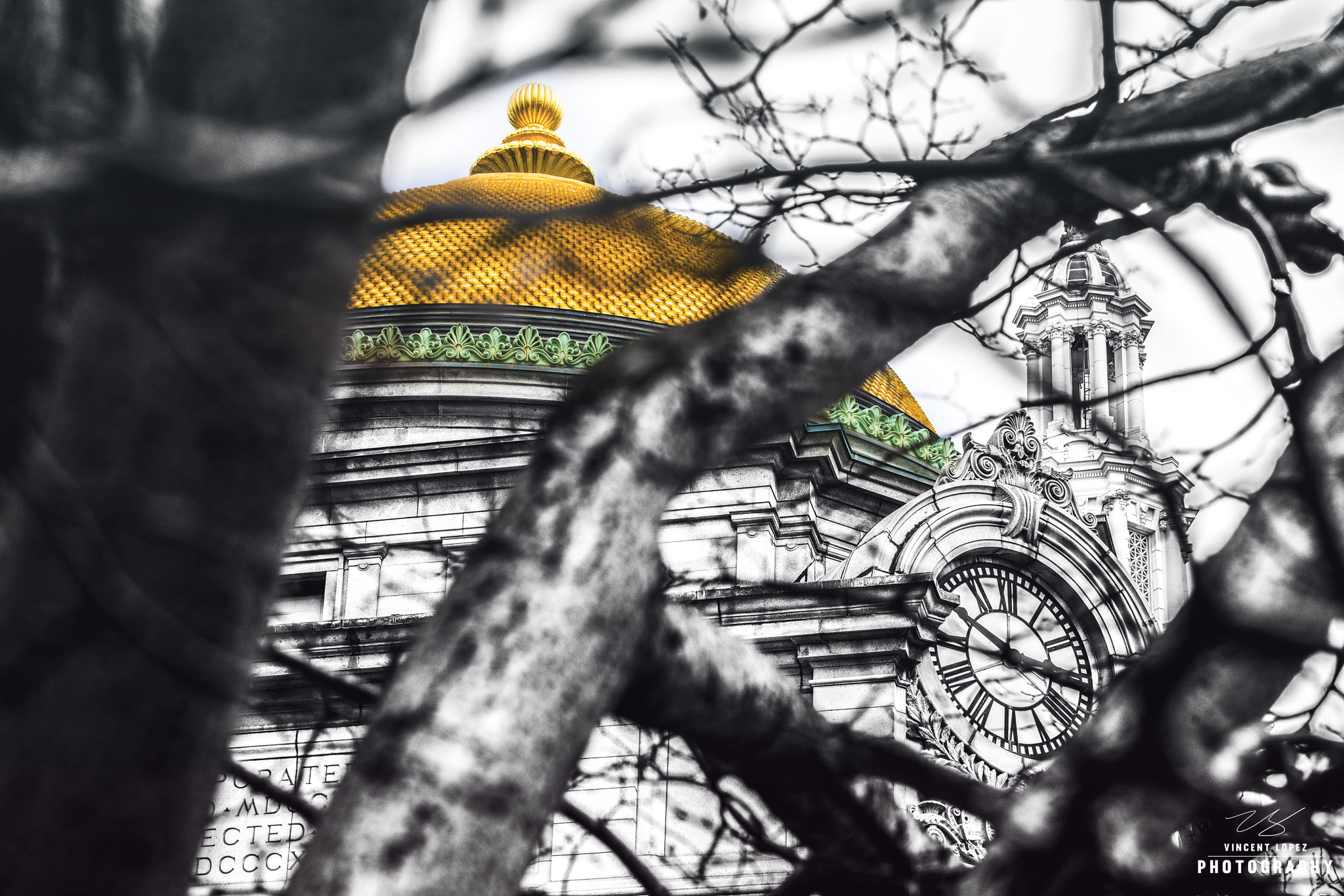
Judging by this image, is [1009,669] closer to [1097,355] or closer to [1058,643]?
[1058,643]

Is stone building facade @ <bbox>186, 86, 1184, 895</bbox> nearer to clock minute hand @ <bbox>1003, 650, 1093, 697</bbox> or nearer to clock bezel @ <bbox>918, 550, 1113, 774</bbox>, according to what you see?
clock bezel @ <bbox>918, 550, 1113, 774</bbox>

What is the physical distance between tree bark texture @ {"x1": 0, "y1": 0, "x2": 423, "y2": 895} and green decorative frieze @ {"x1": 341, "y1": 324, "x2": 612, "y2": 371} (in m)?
22.2

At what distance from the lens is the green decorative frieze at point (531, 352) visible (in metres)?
25.3

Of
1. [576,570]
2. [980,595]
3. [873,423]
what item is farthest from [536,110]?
[576,570]

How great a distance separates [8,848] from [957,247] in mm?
2471

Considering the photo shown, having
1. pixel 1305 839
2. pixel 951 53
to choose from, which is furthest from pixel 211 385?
pixel 951 53

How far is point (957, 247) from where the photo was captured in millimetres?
3859

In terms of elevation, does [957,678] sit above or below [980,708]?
above

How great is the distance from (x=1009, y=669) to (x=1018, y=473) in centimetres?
359

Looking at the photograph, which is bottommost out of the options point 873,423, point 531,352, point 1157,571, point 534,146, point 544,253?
point 544,253

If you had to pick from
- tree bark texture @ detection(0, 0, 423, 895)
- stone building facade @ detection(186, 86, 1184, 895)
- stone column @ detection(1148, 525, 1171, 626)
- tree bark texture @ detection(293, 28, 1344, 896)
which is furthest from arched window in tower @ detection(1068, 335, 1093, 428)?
tree bark texture @ detection(0, 0, 423, 895)

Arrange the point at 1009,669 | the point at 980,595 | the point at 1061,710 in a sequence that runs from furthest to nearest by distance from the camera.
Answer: the point at 980,595
the point at 1061,710
the point at 1009,669

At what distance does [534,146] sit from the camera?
1425 inches

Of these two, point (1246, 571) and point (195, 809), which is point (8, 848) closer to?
point (195, 809)
